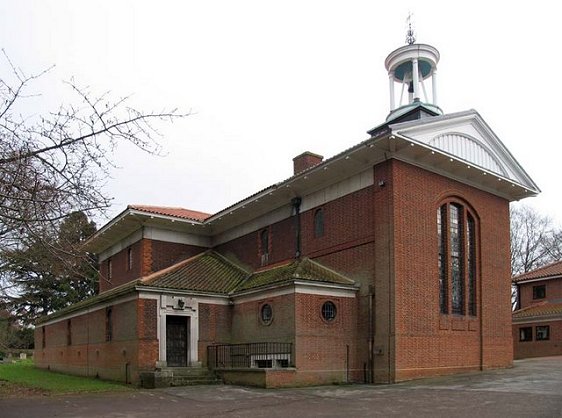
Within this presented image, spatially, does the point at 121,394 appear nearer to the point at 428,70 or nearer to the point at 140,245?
the point at 140,245

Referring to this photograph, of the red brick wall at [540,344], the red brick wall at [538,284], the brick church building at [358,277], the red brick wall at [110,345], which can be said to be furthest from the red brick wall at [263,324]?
the red brick wall at [538,284]

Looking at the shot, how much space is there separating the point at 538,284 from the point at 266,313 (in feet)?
77.1

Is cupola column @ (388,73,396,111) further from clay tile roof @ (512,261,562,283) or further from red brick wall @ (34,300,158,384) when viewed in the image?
clay tile roof @ (512,261,562,283)

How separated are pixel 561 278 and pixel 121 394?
28.3 meters

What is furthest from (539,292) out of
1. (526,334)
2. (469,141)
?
(469,141)

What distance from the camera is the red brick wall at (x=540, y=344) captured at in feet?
110

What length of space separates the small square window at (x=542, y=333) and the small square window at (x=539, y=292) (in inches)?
119

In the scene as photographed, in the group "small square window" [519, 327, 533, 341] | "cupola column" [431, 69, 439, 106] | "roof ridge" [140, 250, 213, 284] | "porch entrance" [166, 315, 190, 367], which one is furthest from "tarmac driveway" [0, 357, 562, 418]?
"small square window" [519, 327, 533, 341]

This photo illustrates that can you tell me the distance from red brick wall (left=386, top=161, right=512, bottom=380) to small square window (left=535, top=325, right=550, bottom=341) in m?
13.0

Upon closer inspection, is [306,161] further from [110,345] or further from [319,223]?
[110,345]

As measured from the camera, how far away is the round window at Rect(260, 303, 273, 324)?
2086 cm

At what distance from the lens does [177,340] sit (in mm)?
22641

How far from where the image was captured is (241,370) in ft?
63.8

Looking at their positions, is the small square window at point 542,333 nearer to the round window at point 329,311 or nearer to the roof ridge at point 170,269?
the round window at point 329,311
